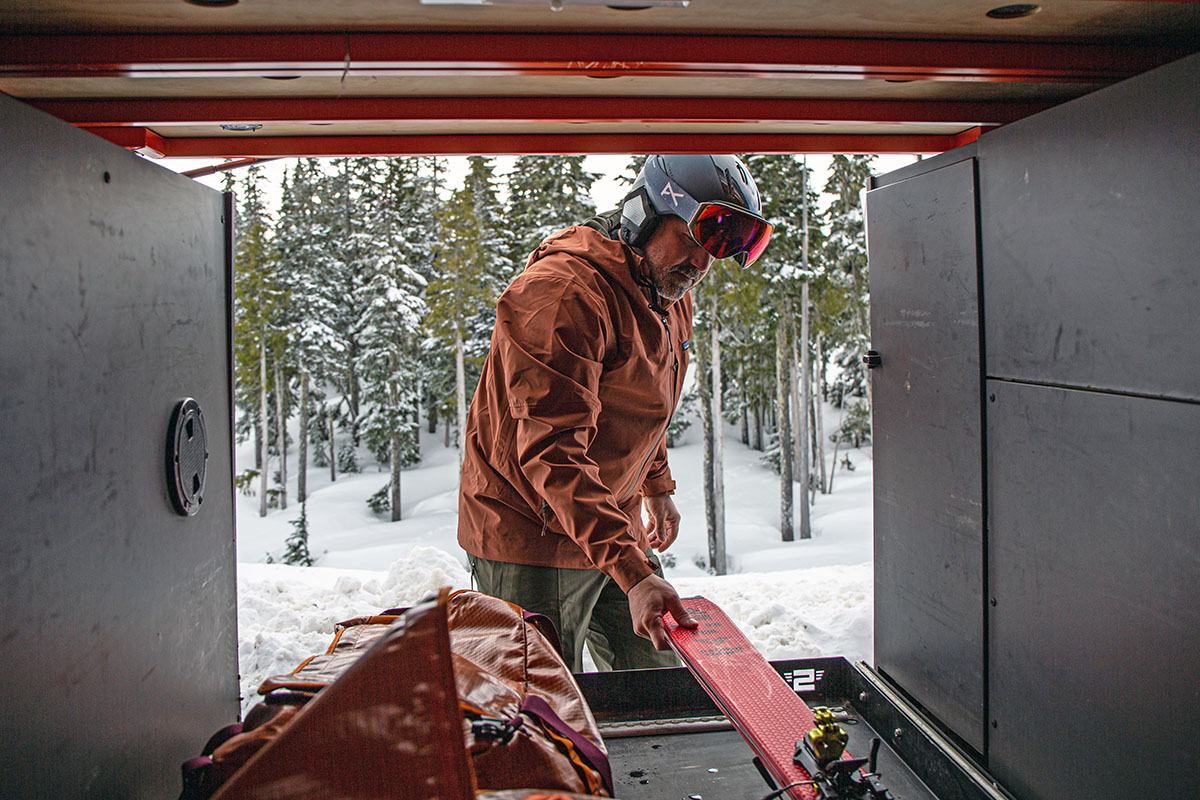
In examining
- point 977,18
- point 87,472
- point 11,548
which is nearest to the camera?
point 11,548

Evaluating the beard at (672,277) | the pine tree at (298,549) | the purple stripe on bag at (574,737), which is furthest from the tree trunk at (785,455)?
the purple stripe on bag at (574,737)

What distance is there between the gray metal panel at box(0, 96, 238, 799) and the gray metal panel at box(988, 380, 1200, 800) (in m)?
2.45

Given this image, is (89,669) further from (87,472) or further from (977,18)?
(977,18)

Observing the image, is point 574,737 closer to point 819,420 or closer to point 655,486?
point 655,486

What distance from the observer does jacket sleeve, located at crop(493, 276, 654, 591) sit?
7.97ft

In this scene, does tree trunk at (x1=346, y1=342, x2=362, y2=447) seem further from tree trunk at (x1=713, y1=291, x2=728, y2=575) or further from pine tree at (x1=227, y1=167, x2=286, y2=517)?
tree trunk at (x1=713, y1=291, x2=728, y2=575)

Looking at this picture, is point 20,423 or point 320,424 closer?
point 20,423

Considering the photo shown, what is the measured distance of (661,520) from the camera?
374 centimetres

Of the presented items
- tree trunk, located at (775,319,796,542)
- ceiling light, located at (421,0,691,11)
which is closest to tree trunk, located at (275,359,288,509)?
tree trunk, located at (775,319,796,542)

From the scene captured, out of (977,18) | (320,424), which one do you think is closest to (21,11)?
(977,18)

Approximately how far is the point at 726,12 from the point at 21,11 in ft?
5.18

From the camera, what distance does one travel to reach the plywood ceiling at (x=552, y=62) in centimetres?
186

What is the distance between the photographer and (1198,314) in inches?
66.2

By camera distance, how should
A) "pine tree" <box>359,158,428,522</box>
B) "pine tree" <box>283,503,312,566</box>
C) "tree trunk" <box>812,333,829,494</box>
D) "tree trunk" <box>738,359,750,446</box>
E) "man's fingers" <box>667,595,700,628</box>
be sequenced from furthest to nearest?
"tree trunk" <box>738,359,750,446</box>
"tree trunk" <box>812,333,829,494</box>
"pine tree" <box>359,158,428,522</box>
"pine tree" <box>283,503,312,566</box>
"man's fingers" <box>667,595,700,628</box>
